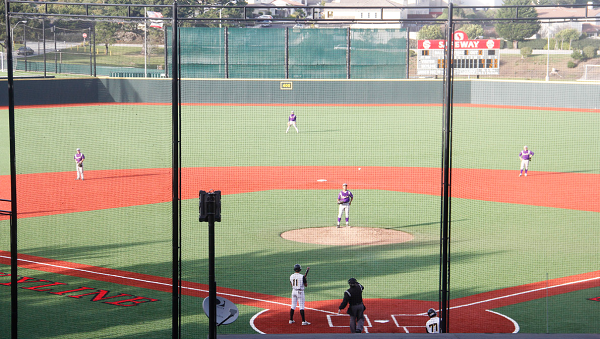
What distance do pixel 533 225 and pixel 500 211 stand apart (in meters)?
1.86

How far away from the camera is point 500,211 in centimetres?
1997

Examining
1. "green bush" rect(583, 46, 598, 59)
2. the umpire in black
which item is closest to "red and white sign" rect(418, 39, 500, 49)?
"green bush" rect(583, 46, 598, 59)

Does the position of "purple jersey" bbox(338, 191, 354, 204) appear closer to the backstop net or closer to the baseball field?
the backstop net

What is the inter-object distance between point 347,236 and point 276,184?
26.9 ft

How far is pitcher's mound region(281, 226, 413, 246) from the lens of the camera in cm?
1638

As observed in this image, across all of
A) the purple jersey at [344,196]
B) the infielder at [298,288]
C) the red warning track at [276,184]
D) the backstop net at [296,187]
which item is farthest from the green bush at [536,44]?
the infielder at [298,288]

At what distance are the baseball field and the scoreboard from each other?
11.8m

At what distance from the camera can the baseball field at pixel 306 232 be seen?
11523 millimetres

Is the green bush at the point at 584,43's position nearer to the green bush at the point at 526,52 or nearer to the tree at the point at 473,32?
the green bush at the point at 526,52

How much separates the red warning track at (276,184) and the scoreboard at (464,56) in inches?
896

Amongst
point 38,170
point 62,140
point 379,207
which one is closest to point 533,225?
point 379,207

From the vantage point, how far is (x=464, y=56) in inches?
1906

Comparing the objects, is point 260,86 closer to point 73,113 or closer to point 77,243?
point 73,113

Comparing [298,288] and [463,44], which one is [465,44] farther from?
[298,288]
